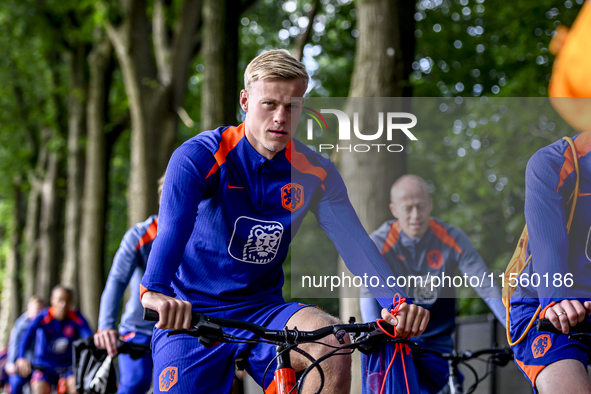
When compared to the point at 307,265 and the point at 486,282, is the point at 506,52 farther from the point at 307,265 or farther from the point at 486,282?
the point at 307,265

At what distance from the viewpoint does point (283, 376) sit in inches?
116

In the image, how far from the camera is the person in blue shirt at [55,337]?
1016cm

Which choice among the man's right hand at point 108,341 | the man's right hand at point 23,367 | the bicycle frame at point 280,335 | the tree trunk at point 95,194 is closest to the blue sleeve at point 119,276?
the man's right hand at point 108,341

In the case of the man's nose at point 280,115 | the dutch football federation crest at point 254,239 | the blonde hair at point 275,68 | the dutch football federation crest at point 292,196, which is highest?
the blonde hair at point 275,68

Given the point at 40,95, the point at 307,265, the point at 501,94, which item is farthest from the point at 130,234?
the point at 40,95

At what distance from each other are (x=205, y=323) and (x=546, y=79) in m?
10.4

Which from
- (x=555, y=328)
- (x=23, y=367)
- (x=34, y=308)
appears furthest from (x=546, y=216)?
(x=34, y=308)

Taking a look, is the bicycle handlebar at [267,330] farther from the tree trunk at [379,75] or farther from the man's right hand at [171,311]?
the tree trunk at [379,75]

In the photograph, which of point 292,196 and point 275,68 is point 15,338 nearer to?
point 292,196

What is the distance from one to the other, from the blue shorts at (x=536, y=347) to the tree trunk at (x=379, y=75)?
9.51 ft

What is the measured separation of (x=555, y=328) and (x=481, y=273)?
5.52 feet

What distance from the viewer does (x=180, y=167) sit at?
3.09 meters

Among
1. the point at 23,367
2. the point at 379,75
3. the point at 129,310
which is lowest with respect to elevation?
the point at 23,367

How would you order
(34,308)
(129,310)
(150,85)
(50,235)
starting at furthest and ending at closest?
1. (50,235)
2. (34,308)
3. (150,85)
4. (129,310)
